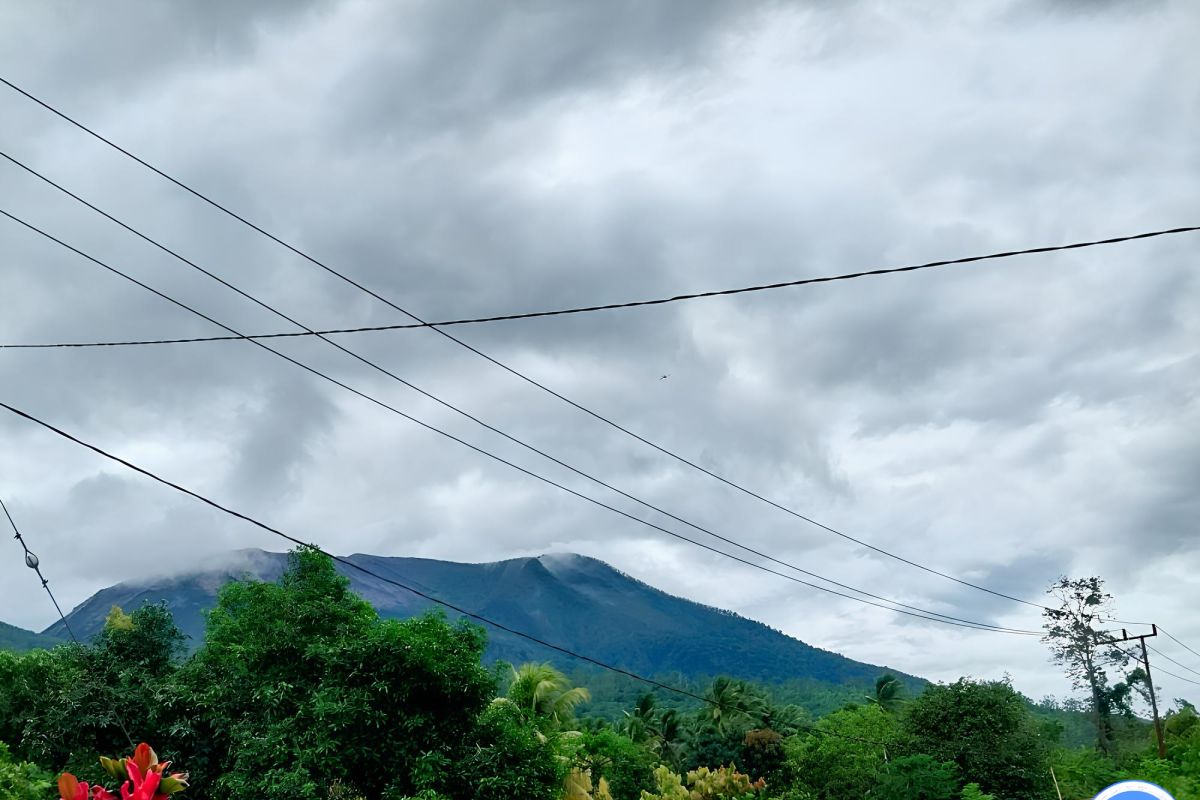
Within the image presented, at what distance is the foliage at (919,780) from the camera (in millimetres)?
32219

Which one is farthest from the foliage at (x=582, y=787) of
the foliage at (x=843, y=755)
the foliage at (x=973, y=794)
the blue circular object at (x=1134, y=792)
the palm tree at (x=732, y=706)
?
the blue circular object at (x=1134, y=792)

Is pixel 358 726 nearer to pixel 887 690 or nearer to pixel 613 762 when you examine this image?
pixel 613 762

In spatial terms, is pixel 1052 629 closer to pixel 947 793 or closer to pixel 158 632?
pixel 947 793

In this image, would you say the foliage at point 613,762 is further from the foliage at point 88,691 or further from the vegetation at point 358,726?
the foliage at point 88,691

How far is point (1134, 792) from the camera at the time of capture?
4.75 m

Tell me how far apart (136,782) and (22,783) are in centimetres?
2322

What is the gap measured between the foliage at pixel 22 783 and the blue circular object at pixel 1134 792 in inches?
954

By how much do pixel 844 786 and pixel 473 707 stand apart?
24104 millimetres

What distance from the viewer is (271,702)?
2561 cm

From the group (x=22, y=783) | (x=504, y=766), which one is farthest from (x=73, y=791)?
(x=22, y=783)

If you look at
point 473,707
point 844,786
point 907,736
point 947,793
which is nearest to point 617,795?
point 844,786

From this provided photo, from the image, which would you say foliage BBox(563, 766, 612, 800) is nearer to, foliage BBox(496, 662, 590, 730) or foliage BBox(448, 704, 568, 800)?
foliage BBox(496, 662, 590, 730)

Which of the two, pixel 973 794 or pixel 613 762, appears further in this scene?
pixel 613 762

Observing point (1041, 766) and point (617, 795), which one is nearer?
point (1041, 766)
